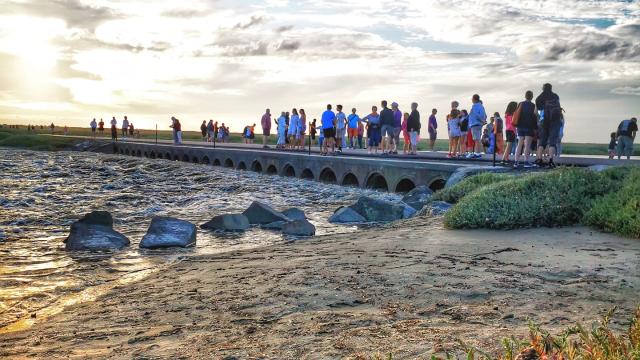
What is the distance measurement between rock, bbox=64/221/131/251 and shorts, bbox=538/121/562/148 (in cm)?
1196

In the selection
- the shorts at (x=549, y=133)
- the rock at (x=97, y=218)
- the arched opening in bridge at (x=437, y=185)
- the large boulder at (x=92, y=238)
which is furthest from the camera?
the arched opening in bridge at (x=437, y=185)

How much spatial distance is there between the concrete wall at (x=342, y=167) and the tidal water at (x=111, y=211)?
89 centimetres

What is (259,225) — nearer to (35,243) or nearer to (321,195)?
(35,243)

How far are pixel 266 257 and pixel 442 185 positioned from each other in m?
11.3

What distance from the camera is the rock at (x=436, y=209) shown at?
13.8 meters

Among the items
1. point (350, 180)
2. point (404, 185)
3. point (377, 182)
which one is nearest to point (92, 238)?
Answer: point (404, 185)

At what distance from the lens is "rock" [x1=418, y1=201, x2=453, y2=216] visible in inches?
545

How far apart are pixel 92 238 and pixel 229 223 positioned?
→ 3.31 m

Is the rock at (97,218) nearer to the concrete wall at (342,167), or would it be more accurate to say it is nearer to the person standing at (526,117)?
the concrete wall at (342,167)

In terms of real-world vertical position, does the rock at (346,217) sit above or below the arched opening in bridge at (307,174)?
below

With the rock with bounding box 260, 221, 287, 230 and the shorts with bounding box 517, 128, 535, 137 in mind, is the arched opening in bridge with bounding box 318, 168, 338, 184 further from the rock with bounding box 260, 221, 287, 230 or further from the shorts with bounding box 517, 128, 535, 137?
the rock with bounding box 260, 221, 287, 230

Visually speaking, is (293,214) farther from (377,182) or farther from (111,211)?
(377,182)

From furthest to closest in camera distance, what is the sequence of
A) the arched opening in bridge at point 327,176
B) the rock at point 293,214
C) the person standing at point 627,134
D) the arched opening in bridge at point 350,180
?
the arched opening in bridge at point 327,176
the person standing at point 627,134
the arched opening in bridge at point 350,180
the rock at point 293,214

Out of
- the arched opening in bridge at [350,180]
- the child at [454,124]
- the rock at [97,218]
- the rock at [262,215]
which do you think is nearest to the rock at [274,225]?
the rock at [262,215]
